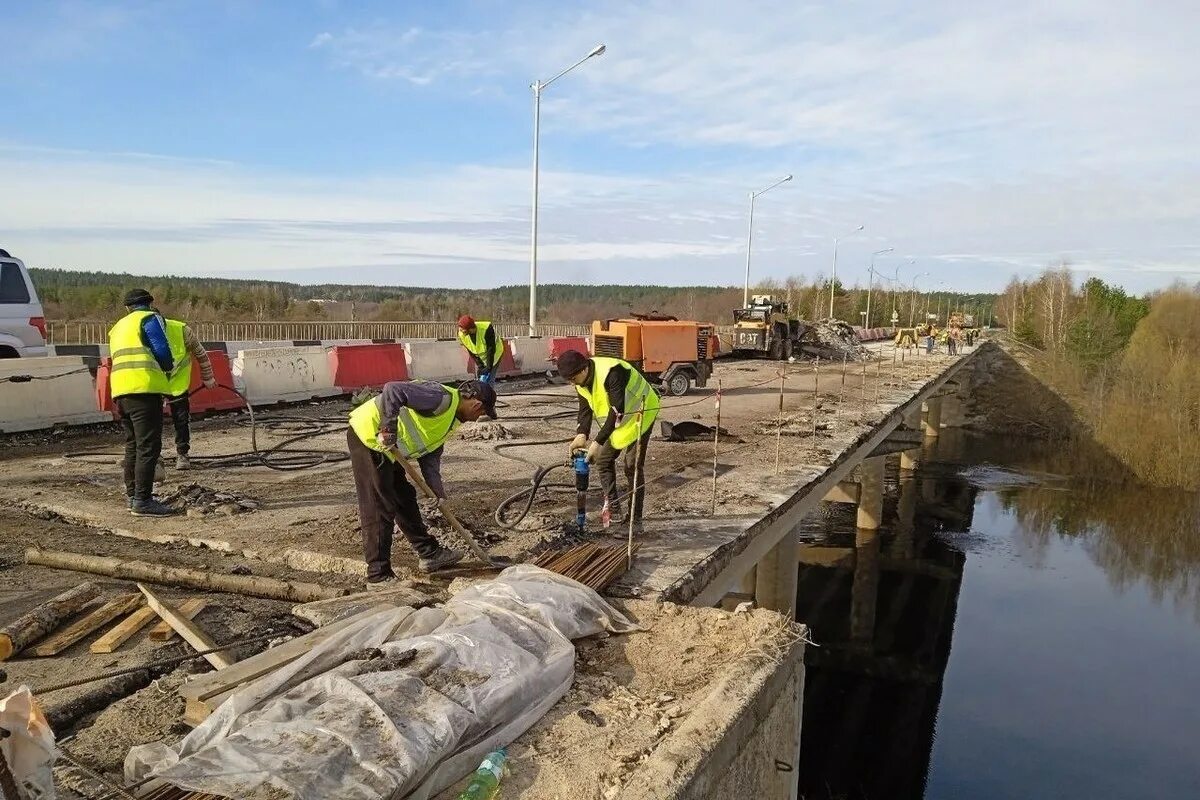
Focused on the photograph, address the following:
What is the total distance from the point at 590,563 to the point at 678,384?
12.2 m

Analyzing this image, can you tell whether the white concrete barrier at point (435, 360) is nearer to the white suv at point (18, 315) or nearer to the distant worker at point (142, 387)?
the white suv at point (18, 315)

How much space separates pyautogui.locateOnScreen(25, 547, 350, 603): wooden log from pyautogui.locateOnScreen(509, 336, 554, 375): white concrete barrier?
14.2 meters

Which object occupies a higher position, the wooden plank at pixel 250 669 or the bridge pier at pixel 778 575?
the wooden plank at pixel 250 669

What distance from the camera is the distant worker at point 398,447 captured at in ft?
16.2

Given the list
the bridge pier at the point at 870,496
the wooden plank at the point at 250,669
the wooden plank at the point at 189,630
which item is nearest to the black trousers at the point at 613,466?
the wooden plank at the point at 250,669

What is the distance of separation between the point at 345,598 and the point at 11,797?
2.37 metres

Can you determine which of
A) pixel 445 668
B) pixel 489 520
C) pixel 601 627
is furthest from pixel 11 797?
pixel 489 520

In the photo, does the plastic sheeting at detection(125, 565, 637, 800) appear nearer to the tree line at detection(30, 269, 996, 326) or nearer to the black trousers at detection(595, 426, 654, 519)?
the black trousers at detection(595, 426, 654, 519)

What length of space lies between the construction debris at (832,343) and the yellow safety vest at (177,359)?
2553 cm

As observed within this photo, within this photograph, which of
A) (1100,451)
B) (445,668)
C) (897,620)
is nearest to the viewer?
(445,668)

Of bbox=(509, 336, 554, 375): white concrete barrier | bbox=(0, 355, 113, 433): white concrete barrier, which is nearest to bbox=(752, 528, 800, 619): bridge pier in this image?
bbox=(0, 355, 113, 433): white concrete barrier

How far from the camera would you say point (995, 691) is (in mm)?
14562

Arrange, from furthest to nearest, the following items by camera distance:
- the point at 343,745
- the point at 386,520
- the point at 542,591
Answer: the point at 386,520 < the point at 542,591 < the point at 343,745

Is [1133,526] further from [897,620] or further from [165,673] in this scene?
[165,673]
